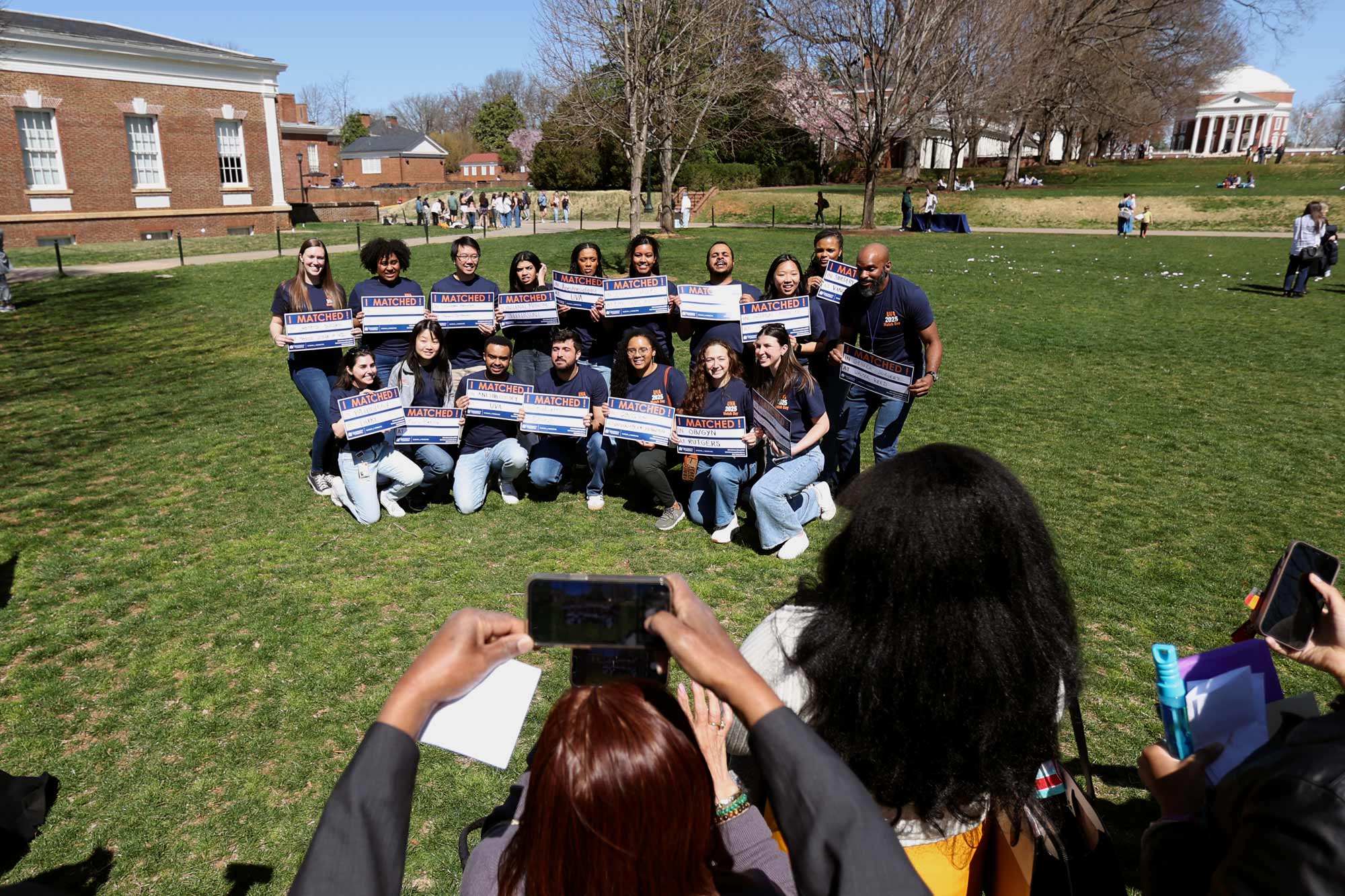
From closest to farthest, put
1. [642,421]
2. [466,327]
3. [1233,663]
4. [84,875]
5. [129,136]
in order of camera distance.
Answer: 1. [1233,663]
2. [84,875]
3. [642,421]
4. [466,327]
5. [129,136]

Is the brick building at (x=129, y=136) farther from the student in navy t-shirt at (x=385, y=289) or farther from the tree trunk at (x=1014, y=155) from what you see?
the tree trunk at (x=1014, y=155)

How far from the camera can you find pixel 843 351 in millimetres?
7457

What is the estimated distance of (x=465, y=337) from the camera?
322 inches

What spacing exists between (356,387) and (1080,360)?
10314 mm

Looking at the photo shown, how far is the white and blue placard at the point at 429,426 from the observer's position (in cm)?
726

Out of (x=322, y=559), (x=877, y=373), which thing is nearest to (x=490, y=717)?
(x=322, y=559)

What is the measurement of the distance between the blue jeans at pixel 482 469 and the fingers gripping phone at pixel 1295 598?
5975mm

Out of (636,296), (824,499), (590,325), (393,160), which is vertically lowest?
(824,499)

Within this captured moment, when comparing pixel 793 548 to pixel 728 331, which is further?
pixel 728 331

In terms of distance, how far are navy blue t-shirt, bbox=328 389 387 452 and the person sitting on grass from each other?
240 inches

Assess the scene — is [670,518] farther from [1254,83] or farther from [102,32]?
[1254,83]

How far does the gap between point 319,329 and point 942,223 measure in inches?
1181

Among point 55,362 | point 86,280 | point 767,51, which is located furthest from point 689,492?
point 767,51

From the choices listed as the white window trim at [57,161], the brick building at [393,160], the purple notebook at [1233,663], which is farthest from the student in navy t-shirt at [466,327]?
the brick building at [393,160]
